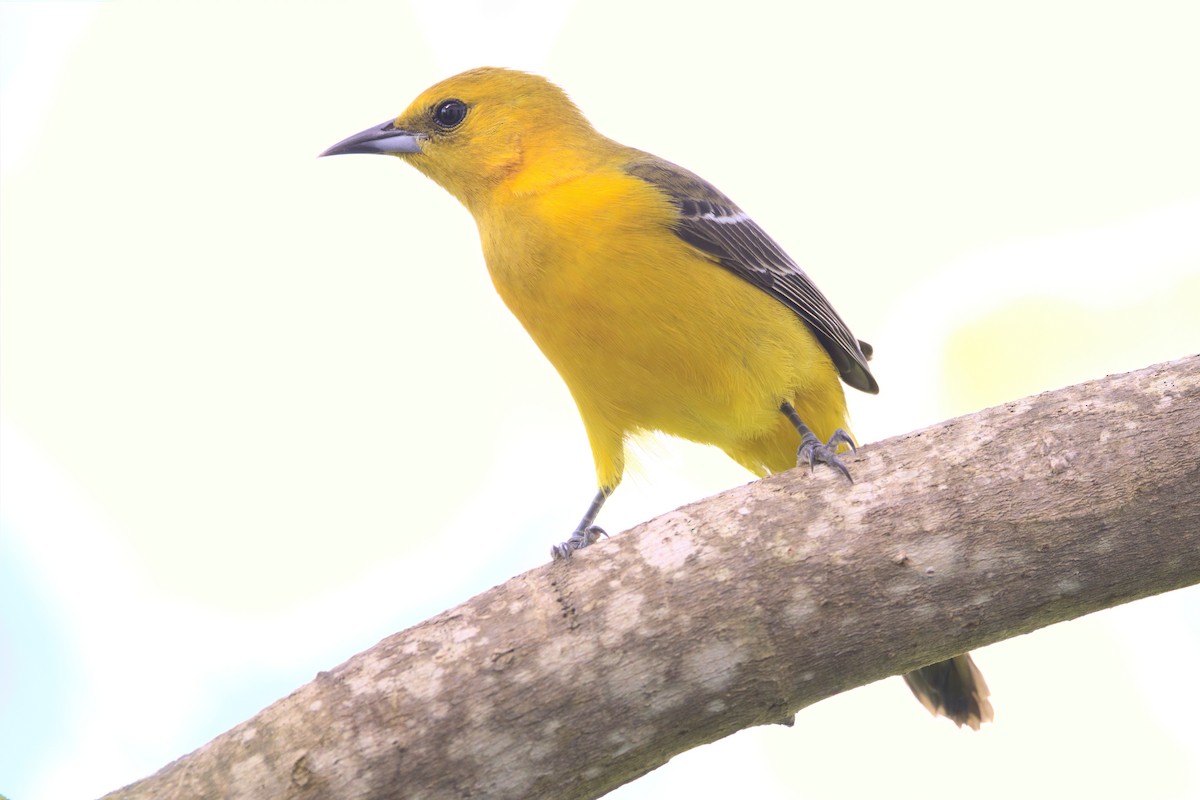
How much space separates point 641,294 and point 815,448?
41.4 inches

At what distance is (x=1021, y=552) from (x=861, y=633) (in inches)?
22.4

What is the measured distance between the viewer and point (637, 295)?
16.0 feet

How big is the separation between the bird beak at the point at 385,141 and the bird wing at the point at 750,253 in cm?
111

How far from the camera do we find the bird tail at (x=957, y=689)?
16.4 feet

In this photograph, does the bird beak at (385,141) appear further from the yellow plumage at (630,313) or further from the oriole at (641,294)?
the yellow plumage at (630,313)

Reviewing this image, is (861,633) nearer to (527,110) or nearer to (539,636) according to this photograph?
(539,636)

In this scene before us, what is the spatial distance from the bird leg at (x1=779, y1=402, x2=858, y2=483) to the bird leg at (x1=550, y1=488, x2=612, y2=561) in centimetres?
99

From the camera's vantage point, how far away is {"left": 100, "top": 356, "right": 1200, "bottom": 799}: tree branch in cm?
362

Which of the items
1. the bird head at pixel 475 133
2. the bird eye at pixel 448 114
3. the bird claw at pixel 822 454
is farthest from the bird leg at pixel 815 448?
the bird eye at pixel 448 114

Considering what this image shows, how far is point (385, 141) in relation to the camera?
5.82 m

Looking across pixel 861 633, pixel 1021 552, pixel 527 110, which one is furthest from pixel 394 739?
pixel 527 110

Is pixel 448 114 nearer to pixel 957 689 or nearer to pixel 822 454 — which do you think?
pixel 822 454

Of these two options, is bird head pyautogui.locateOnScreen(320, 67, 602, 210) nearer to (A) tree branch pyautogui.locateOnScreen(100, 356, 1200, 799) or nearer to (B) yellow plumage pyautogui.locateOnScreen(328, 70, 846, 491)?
(B) yellow plumage pyautogui.locateOnScreen(328, 70, 846, 491)

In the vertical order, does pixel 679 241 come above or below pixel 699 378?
above
